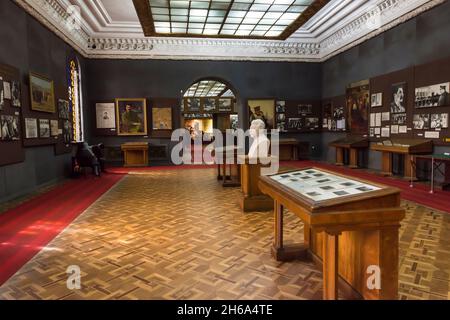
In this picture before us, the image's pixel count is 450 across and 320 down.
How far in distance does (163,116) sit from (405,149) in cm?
980

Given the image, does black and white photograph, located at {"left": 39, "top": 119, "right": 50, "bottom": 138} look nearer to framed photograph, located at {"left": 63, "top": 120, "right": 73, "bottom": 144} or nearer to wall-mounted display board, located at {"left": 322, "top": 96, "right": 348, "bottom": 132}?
framed photograph, located at {"left": 63, "top": 120, "right": 73, "bottom": 144}

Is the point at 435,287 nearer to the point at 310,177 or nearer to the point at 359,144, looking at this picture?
the point at 310,177

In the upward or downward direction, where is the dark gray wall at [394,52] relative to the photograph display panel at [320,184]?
upward

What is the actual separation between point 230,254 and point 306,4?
8.92 m

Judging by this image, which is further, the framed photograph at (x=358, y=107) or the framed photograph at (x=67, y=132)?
the framed photograph at (x=358, y=107)

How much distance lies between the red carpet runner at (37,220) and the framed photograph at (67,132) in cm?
232

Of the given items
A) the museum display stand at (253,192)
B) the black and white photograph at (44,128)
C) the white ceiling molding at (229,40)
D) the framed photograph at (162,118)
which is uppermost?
the white ceiling molding at (229,40)

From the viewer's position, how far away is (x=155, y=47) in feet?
46.7

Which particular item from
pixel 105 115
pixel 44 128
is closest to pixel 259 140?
pixel 44 128

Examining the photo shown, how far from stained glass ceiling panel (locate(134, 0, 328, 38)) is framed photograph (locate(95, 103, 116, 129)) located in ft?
12.5

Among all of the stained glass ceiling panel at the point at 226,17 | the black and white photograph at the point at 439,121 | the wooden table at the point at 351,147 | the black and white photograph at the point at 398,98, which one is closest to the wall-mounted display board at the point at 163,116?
the stained glass ceiling panel at the point at 226,17

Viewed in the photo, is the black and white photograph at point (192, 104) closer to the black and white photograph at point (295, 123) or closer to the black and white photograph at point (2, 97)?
the black and white photograph at point (295, 123)

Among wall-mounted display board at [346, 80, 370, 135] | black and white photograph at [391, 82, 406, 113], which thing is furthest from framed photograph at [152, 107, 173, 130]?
black and white photograph at [391, 82, 406, 113]

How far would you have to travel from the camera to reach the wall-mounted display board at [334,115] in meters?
13.4
